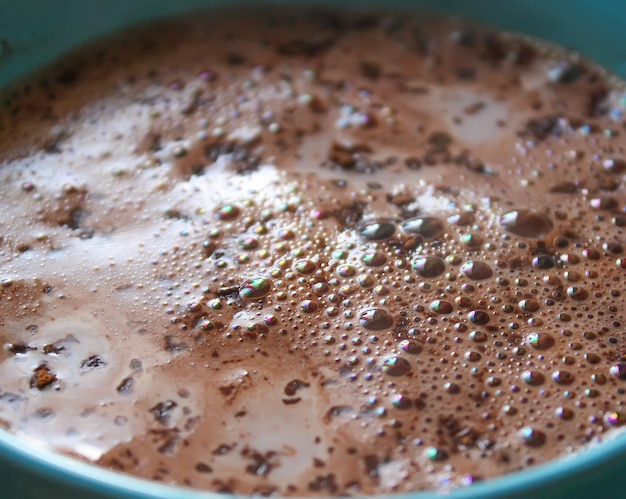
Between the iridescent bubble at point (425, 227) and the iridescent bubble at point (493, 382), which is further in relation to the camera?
the iridescent bubble at point (425, 227)

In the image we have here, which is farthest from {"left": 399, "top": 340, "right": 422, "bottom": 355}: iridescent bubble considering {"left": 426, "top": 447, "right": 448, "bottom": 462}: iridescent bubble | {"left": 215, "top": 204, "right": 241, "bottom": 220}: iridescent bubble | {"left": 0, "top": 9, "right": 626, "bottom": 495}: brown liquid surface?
{"left": 215, "top": 204, "right": 241, "bottom": 220}: iridescent bubble

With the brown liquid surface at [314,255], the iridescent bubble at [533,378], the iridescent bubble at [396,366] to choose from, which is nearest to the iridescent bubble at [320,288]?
the brown liquid surface at [314,255]

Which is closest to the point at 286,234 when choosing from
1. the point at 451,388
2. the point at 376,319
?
the point at 376,319

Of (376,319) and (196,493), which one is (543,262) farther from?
(196,493)

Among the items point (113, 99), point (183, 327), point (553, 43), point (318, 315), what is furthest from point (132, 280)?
point (553, 43)

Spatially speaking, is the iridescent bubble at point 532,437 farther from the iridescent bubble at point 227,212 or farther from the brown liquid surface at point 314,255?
the iridescent bubble at point 227,212

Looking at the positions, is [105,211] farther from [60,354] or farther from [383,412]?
[383,412]
